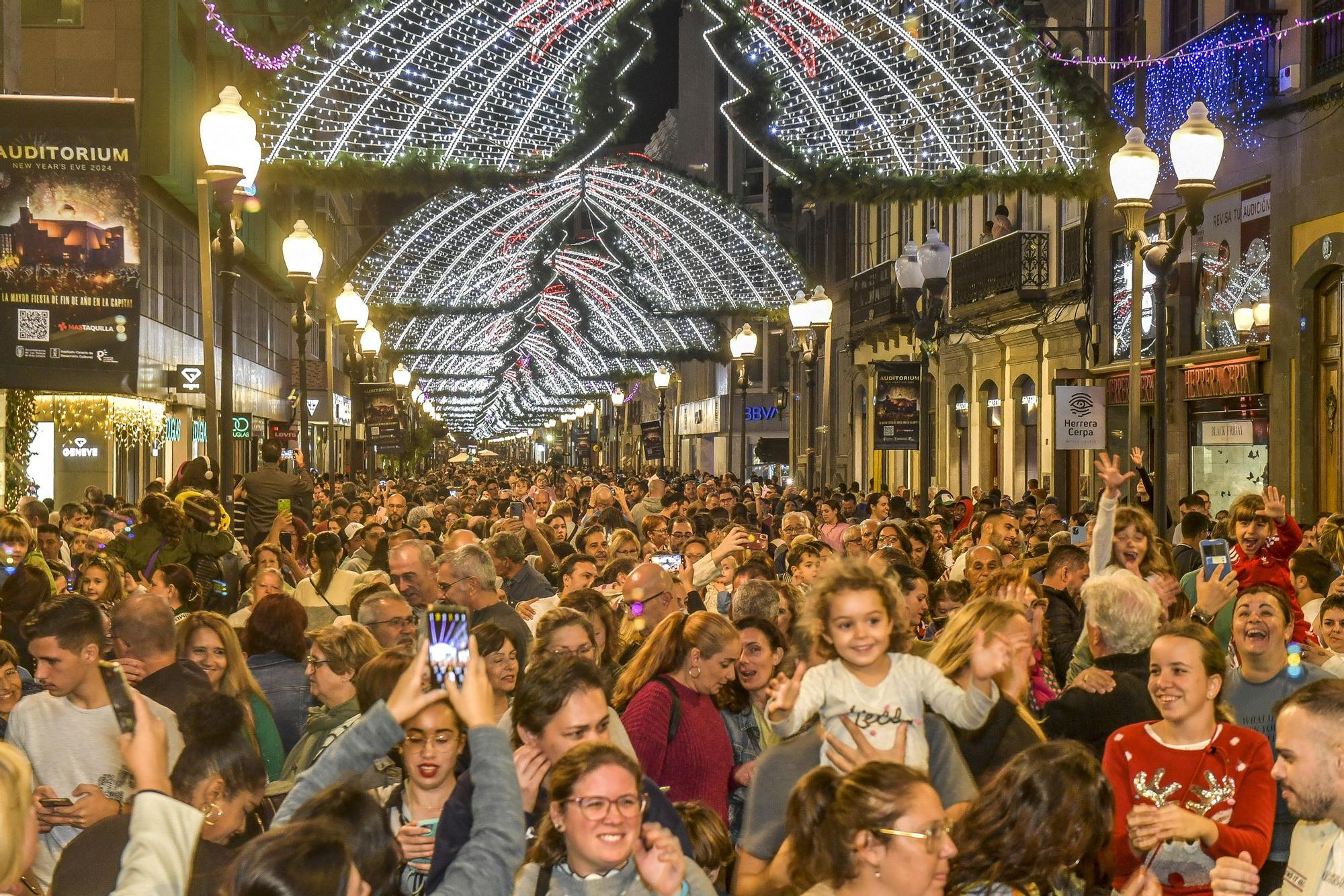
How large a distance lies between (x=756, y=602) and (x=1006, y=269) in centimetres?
2451

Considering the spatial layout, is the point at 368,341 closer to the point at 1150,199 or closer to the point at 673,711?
the point at 1150,199

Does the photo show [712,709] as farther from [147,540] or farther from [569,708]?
[147,540]

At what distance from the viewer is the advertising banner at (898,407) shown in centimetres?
2462

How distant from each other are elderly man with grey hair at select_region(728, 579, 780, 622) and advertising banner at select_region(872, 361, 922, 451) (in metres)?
15.4

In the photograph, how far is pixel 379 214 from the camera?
79812 mm

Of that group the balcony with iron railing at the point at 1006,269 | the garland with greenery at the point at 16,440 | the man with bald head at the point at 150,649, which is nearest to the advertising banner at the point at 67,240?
the garland with greenery at the point at 16,440

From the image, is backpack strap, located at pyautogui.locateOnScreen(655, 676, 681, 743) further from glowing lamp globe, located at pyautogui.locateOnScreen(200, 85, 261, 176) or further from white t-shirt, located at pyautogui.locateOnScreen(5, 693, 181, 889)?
glowing lamp globe, located at pyautogui.locateOnScreen(200, 85, 261, 176)

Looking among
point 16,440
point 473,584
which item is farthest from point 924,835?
point 16,440

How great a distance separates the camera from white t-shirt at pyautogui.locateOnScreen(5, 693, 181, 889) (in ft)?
19.9

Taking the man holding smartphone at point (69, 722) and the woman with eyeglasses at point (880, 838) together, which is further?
the man holding smartphone at point (69, 722)

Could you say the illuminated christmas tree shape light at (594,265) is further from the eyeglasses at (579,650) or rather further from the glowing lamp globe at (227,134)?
the eyeglasses at (579,650)

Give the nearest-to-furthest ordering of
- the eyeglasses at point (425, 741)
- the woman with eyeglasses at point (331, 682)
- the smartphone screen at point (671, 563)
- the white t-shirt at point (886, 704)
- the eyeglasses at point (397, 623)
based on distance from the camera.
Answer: the eyeglasses at point (425, 741), the white t-shirt at point (886, 704), the woman with eyeglasses at point (331, 682), the eyeglasses at point (397, 623), the smartphone screen at point (671, 563)

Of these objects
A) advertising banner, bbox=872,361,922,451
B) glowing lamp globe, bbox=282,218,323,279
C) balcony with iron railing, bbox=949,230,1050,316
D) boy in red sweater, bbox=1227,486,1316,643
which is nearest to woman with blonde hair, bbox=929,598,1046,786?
boy in red sweater, bbox=1227,486,1316,643

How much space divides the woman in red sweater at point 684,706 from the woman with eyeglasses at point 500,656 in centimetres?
45
